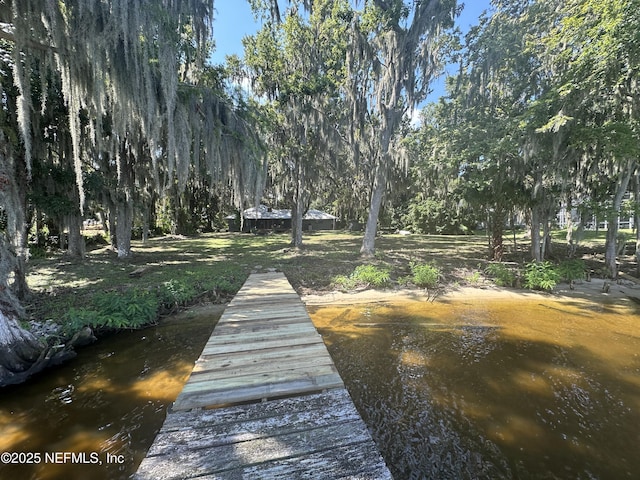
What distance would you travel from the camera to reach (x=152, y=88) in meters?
5.91

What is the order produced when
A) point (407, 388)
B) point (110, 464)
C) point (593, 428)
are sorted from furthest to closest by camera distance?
point (407, 388)
point (593, 428)
point (110, 464)

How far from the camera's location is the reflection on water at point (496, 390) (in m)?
2.64

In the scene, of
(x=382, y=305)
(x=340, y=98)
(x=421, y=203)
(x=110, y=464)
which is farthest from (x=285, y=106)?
(x=421, y=203)

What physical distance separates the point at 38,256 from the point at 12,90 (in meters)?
7.19

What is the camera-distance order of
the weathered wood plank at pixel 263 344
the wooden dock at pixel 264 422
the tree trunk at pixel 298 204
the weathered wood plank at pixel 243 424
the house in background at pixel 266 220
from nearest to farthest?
the wooden dock at pixel 264 422 → the weathered wood plank at pixel 243 424 → the weathered wood plank at pixel 263 344 → the tree trunk at pixel 298 204 → the house in background at pixel 266 220

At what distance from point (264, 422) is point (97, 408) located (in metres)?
2.64

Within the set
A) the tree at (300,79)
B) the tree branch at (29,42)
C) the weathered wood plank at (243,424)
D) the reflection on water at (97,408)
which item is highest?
the tree at (300,79)

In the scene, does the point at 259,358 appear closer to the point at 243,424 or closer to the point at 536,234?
the point at 243,424

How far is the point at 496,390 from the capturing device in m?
3.66

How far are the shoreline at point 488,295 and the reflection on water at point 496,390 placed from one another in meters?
1.24

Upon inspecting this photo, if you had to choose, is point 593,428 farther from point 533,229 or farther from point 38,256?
point 38,256

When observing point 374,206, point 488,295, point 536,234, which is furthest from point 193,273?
point 536,234

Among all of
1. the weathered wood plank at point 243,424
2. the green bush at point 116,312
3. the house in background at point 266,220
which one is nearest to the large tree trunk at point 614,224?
the weathered wood plank at point 243,424

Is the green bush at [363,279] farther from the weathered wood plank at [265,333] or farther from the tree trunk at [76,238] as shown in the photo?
the tree trunk at [76,238]
